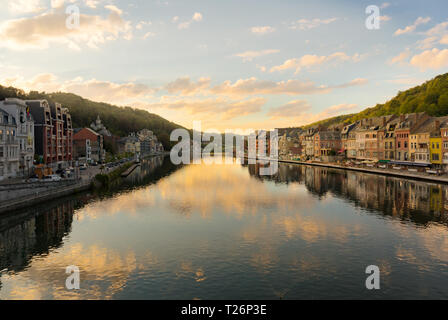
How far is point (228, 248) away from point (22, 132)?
59349 millimetres

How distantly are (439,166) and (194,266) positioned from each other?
267 ft

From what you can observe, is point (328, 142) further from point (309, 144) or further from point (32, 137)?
point (32, 137)

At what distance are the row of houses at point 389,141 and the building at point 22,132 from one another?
94.7 metres

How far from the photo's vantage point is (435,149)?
86.9 meters

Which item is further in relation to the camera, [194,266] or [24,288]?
[194,266]

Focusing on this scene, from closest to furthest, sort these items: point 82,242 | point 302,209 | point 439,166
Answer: point 82,242
point 302,209
point 439,166

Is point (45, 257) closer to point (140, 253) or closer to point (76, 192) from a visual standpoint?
point (140, 253)

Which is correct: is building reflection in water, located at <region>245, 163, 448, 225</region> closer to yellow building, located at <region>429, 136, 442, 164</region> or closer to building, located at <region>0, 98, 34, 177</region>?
yellow building, located at <region>429, 136, 442, 164</region>

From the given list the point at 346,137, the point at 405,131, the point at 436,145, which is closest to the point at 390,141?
the point at 405,131

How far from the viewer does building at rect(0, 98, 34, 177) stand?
69.0 metres

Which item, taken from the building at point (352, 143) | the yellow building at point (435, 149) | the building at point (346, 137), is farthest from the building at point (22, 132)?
the building at point (346, 137)

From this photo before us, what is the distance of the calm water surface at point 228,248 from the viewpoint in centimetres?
2353
